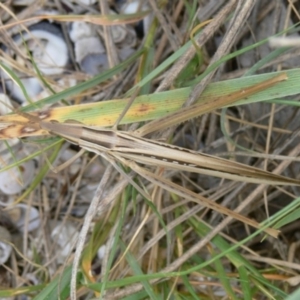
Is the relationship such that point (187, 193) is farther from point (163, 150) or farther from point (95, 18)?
point (95, 18)

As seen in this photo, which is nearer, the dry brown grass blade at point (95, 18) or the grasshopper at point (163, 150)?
the grasshopper at point (163, 150)

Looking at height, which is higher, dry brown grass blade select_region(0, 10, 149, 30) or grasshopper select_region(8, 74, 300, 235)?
dry brown grass blade select_region(0, 10, 149, 30)

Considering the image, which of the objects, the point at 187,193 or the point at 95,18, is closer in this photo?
the point at 187,193

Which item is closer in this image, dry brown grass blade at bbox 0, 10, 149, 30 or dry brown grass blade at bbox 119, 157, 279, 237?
dry brown grass blade at bbox 119, 157, 279, 237

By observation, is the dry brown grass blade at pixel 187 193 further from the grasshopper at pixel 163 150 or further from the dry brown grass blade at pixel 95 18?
the dry brown grass blade at pixel 95 18

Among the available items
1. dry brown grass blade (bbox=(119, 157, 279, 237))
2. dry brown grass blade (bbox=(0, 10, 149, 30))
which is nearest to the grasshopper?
dry brown grass blade (bbox=(119, 157, 279, 237))

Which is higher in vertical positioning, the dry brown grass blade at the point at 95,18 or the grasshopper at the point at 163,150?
the dry brown grass blade at the point at 95,18

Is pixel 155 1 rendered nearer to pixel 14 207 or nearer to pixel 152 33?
pixel 152 33

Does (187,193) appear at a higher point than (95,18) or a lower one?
lower

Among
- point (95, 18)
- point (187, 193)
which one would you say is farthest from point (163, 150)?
point (95, 18)

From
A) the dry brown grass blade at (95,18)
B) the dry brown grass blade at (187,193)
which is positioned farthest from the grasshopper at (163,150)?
the dry brown grass blade at (95,18)

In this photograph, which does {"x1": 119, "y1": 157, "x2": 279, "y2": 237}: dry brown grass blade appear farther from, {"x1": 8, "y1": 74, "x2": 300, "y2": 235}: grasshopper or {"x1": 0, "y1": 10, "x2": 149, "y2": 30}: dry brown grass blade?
{"x1": 0, "y1": 10, "x2": 149, "y2": 30}: dry brown grass blade

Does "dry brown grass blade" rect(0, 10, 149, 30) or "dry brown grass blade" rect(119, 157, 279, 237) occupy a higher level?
"dry brown grass blade" rect(0, 10, 149, 30)
